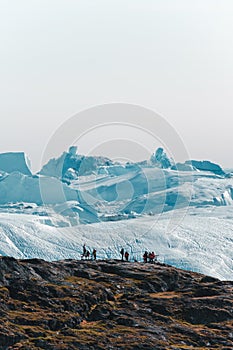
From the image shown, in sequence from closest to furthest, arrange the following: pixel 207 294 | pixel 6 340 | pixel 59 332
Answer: pixel 6 340, pixel 59 332, pixel 207 294

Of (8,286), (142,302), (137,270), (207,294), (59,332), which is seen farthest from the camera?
(137,270)

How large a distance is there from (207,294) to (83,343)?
35.4 m

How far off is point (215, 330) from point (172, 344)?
1014 cm

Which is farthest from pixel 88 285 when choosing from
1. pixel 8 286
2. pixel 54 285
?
pixel 8 286

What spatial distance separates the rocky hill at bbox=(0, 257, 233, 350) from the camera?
99.8m

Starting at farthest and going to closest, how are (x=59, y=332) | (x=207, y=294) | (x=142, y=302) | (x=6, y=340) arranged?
(x=207, y=294)
(x=142, y=302)
(x=59, y=332)
(x=6, y=340)

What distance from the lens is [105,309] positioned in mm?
111688

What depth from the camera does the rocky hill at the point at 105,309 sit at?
9981 centimetres

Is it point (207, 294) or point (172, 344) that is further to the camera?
point (207, 294)

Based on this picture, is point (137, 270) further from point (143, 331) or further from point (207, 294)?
point (143, 331)

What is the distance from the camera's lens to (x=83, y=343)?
9750 cm

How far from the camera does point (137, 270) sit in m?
136

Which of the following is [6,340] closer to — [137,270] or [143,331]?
[143,331]

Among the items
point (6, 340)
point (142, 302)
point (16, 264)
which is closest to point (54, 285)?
point (16, 264)
